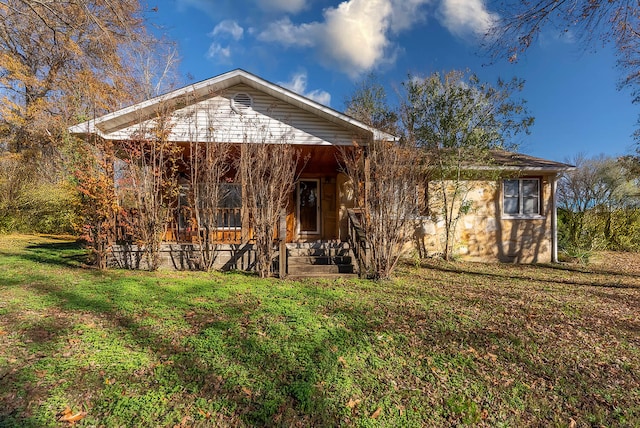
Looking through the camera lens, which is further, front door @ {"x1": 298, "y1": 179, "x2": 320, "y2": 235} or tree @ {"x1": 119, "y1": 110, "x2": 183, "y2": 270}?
front door @ {"x1": 298, "y1": 179, "x2": 320, "y2": 235}

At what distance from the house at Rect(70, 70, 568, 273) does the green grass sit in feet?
7.62

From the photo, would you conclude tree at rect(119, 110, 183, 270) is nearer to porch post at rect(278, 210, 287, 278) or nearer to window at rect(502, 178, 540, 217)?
porch post at rect(278, 210, 287, 278)

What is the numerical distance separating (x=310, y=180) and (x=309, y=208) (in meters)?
1.06

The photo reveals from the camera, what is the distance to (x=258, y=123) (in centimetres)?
848

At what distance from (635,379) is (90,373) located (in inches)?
213

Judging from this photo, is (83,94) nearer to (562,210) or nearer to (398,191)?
(398,191)

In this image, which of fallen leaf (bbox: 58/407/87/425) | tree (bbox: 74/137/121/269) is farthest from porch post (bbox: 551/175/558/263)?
tree (bbox: 74/137/121/269)

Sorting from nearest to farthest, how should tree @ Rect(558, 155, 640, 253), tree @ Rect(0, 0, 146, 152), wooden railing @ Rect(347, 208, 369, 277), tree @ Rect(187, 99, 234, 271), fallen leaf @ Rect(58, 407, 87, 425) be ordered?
fallen leaf @ Rect(58, 407, 87, 425), wooden railing @ Rect(347, 208, 369, 277), tree @ Rect(187, 99, 234, 271), tree @ Rect(558, 155, 640, 253), tree @ Rect(0, 0, 146, 152)

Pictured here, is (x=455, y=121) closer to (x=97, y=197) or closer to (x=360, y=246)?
(x=360, y=246)

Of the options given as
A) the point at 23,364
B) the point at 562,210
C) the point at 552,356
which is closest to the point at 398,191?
the point at 552,356

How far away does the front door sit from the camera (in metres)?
11.9

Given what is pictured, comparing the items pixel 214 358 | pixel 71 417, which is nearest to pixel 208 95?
pixel 214 358

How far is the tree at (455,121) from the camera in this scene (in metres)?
9.30

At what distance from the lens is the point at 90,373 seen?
287 cm
